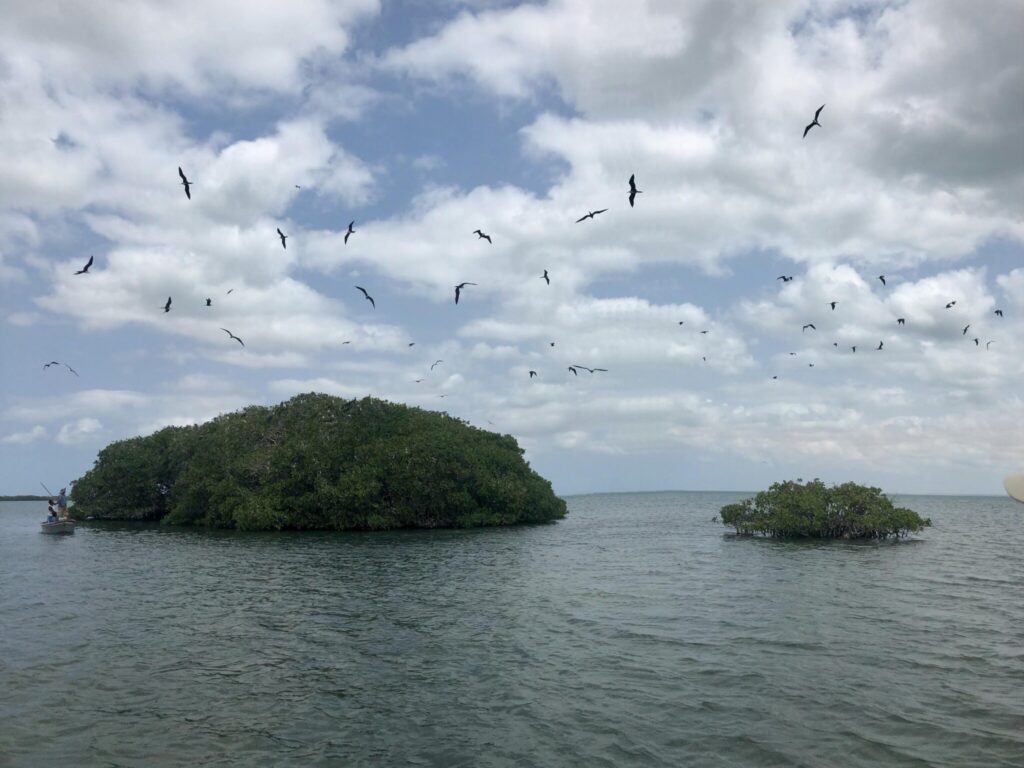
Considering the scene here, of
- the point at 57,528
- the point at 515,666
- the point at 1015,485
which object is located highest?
the point at 1015,485

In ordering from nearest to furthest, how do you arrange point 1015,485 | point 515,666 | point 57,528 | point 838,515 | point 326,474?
point 1015,485, point 515,666, point 838,515, point 57,528, point 326,474

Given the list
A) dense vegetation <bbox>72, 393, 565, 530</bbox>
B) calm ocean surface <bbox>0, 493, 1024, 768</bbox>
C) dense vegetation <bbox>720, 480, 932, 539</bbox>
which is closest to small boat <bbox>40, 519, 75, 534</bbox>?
dense vegetation <bbox>72, 393, 565, 530</bbox>

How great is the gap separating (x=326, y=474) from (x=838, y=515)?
45.7 meters

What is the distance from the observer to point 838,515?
54.6m

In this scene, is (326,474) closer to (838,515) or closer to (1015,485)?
(838,515)

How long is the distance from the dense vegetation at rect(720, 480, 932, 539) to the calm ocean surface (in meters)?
13.9

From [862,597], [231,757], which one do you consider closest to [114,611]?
[231,757]

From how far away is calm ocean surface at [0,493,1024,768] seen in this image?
1418 centimetres

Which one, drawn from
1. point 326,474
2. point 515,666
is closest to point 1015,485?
point 515,666

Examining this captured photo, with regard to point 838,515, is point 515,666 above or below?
below

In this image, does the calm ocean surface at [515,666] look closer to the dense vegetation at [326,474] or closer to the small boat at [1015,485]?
the small boat at [1015,485]

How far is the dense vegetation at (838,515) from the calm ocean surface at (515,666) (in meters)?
13.9

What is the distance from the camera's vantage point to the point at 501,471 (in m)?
80.9

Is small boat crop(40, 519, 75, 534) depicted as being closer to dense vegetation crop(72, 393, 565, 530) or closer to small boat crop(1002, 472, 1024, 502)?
dense vegetation crop(72, 393, 565, 530)
